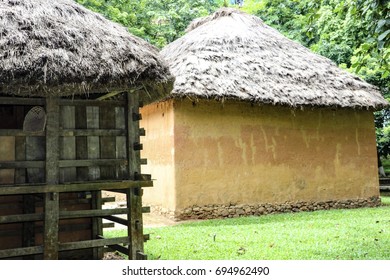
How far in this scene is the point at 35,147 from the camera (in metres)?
5.32

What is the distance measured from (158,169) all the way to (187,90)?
245 centimetres

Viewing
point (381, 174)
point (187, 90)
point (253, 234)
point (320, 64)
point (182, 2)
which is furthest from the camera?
point (182, 2)

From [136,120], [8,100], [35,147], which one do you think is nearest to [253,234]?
[136,120]

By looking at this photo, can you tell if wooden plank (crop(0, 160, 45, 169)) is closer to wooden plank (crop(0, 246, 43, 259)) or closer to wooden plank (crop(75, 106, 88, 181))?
wooden plank (crop(75, 106, 88, 181))

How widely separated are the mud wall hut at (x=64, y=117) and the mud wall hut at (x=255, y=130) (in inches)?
166

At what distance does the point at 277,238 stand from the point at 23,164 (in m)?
4.46

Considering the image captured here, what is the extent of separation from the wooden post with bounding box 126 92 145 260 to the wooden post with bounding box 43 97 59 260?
3.02 ft

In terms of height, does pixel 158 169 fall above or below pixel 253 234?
above

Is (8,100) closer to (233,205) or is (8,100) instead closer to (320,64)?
(233,205)

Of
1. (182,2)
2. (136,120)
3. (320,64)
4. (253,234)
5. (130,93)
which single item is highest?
(182,2)

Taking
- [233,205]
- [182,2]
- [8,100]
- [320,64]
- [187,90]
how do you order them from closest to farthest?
[8,100] → [187,90] → [233,205] → [320,64] → [182,2]

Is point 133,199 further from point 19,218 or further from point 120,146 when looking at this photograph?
point 19,218

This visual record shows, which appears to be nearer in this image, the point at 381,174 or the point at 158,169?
the point at 158,169

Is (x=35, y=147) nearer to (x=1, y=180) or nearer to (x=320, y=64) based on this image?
(x=1, y=180)
